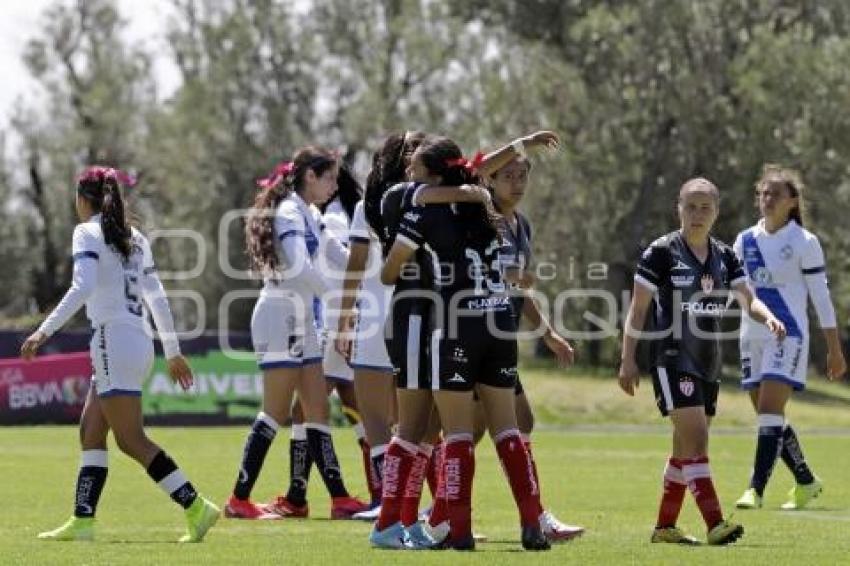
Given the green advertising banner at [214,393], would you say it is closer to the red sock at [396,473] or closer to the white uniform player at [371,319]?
the white uniform player at [371,319]

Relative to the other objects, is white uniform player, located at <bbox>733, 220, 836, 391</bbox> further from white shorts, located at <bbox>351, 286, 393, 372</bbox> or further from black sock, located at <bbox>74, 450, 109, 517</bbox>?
black sock, located at <bbox>74, 450, 109, 517</bbox>

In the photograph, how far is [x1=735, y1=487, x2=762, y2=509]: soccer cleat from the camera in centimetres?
1370

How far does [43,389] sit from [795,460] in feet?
55.0

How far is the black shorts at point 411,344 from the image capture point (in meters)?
9.98

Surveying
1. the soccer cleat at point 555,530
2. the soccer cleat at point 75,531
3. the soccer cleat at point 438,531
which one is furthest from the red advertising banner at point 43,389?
the soccer cleat at point 438,531

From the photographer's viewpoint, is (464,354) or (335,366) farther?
(335,366)

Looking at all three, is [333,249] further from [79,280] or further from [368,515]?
[79,280]

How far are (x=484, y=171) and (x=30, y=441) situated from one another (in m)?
14.8

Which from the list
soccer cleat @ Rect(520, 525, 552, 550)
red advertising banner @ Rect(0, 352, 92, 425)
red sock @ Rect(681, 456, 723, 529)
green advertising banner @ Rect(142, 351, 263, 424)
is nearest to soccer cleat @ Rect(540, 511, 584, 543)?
red sock @ Rect(681, 456, 723, 529)

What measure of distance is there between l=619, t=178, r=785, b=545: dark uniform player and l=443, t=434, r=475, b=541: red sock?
118 centimetres

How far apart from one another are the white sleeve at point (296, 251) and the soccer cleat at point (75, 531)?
2.35m

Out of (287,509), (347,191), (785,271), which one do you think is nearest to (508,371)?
(287,509)

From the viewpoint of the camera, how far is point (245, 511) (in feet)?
41.3

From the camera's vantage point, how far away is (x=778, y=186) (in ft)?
45.3
